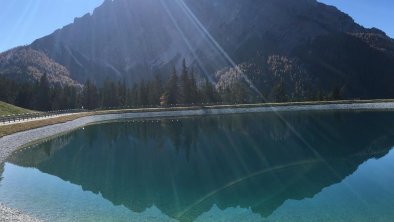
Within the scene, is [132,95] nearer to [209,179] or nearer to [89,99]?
[89,99]

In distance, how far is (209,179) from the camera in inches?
1262

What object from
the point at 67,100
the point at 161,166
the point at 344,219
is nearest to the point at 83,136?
the point at 161,166

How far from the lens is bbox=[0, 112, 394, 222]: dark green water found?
76.4 ft

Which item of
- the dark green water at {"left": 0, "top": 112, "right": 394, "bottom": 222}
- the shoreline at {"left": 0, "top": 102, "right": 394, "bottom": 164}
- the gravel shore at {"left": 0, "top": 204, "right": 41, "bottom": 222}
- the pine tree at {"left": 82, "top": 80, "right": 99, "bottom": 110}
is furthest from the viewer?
the pine tree at {"left": 82, "top": 80, "right": 99, "bottom": 110}

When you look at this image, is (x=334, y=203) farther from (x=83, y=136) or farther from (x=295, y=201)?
(x=83, y=136)

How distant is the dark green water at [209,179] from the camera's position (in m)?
23.3

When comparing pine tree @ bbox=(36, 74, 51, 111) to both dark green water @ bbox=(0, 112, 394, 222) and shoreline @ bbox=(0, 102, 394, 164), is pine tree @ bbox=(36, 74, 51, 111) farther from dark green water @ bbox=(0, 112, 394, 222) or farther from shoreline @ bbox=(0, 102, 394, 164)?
dark green water @ bbox=(0, 112, 394, 222)

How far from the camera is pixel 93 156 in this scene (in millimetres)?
46656

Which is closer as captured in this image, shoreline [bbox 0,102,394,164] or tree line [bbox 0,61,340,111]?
shoreline [bbox 0,102,394,164]

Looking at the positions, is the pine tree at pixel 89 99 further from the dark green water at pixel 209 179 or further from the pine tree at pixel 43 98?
the dark green water at pixel 209 179

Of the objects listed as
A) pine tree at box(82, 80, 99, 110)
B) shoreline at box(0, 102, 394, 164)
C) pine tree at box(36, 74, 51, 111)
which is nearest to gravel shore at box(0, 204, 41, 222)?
shoreline at box(0, 102, 394, 164)

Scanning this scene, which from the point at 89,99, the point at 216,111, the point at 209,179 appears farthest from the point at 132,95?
the point at 209,179

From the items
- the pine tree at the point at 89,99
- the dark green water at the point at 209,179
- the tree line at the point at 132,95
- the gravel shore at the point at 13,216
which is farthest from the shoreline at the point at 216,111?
the gravel shore at the point at 13,216

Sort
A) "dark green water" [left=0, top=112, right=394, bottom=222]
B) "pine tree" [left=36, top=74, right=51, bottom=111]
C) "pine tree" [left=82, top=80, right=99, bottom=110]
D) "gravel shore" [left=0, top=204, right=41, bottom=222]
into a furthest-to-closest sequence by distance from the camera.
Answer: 1. "pine tree" [left=82, top=80, right=99, bottom=110]
2. "pine tree" [left=36, top=74, right=51, bottom=111]
3. "dark green water" [left=0, top=112, right=394, bottom=222]
4. "gravel shore" [left=0, top=204, right=41, bottom=222]
